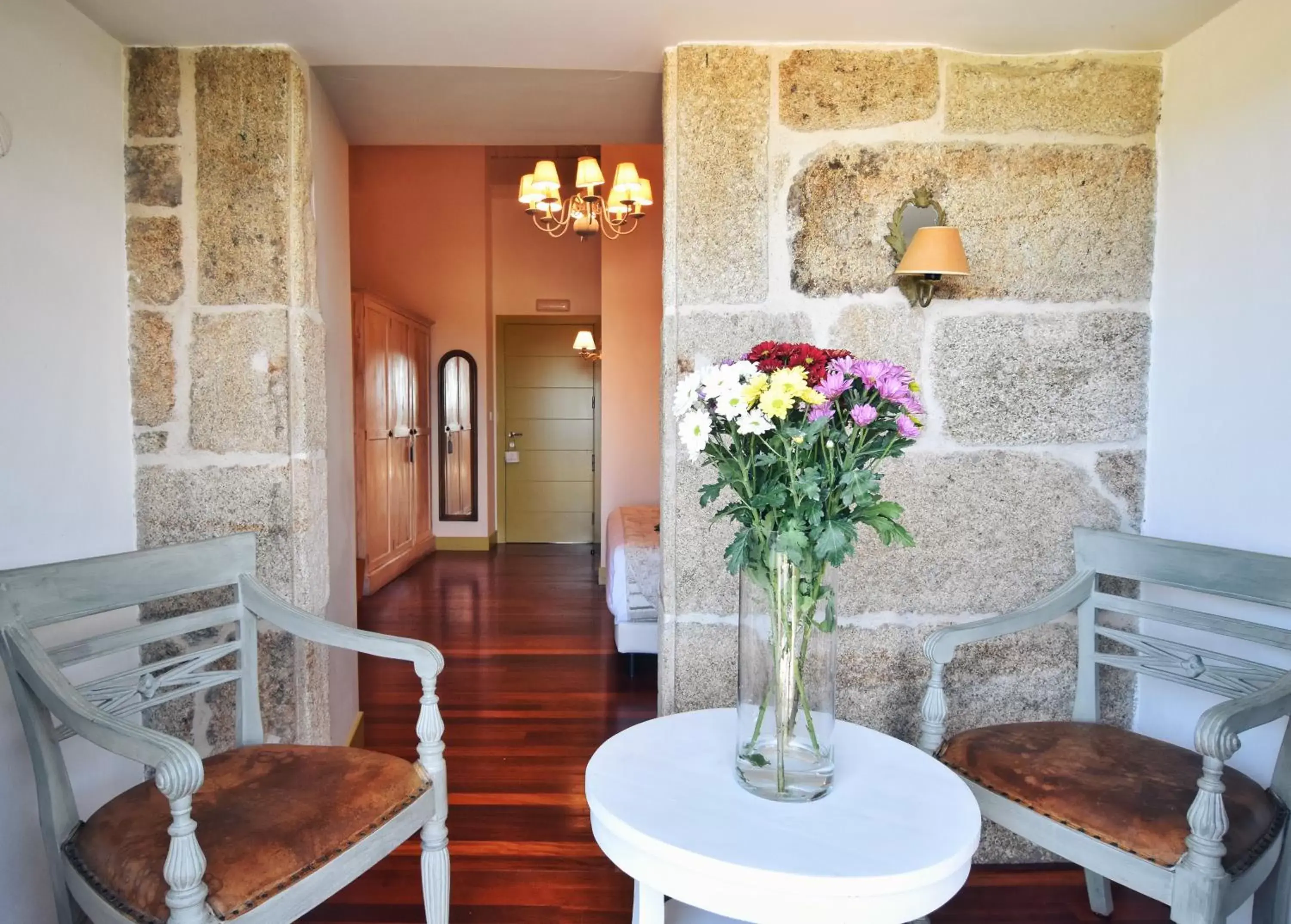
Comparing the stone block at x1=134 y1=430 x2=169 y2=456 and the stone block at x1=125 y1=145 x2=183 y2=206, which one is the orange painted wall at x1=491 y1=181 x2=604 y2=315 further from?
the stone block at x1=134 y1=430 x2=169 y2=456

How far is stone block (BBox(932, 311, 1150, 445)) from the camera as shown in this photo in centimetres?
189

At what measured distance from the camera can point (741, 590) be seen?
1.21 metres

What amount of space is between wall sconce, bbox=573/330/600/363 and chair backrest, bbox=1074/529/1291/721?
5.32 meters

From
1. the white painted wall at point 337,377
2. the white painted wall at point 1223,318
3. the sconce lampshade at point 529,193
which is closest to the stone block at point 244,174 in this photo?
the white painted wall at point 337,377

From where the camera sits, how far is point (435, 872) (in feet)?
4.71

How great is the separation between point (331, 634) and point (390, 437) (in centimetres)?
407

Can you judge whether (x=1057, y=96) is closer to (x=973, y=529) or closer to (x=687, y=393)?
(x=973, y=529)

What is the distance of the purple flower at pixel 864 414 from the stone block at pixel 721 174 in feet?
2.92

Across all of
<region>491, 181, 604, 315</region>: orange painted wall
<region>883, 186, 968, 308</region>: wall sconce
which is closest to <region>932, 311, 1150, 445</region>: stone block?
<region>883, 186, 968, 308</region>: wall sconce

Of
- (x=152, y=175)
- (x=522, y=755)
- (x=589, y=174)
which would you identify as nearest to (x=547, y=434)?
(x=589, y=174)

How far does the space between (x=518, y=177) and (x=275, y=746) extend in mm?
6231

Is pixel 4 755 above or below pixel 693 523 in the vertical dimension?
below

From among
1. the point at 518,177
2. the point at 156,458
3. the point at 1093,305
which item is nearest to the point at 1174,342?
the point at 1093,305

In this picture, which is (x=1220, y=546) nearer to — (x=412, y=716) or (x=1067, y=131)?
(x=1067, y=131)
